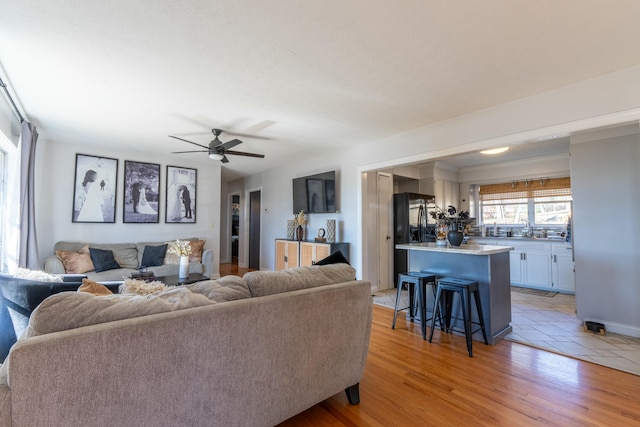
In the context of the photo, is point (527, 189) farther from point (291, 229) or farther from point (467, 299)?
point (291, 229)

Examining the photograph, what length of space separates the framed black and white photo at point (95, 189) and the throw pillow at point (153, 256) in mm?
845

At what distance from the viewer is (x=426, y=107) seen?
3117mm

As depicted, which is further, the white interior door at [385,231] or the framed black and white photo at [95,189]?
the white interior door at [385,231]

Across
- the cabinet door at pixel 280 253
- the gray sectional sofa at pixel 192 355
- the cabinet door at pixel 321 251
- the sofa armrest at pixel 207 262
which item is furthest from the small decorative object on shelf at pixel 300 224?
the gray sectional sofa at pixel 192 355

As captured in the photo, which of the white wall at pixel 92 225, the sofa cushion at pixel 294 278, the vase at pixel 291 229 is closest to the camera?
the sofa cushion at pixel 294 278

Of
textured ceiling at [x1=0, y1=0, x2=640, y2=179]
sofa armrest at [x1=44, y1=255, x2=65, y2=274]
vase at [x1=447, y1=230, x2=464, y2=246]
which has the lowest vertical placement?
sofa armrest at [x1=44, y1=255, x2=65, y2=274]

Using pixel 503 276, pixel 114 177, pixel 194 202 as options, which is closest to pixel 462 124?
pixel 503 276

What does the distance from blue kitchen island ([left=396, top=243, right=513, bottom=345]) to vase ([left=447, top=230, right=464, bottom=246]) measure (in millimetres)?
131

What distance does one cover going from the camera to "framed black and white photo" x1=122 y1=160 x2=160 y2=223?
4988mm

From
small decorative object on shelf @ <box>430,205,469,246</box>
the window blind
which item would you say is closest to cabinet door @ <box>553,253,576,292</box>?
the window blind

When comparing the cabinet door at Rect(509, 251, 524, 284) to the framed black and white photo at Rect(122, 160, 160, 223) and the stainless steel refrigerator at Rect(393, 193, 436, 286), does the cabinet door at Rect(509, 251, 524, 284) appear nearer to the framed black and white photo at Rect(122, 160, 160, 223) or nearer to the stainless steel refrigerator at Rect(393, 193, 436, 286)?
the stainless steel refrigerator at Rect(393, 193, 436, 286)

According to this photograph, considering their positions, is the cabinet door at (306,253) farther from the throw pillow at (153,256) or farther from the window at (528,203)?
the window at (528,203)

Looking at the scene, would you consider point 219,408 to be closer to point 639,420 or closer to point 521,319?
point 639,420

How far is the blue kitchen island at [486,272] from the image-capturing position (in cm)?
289
